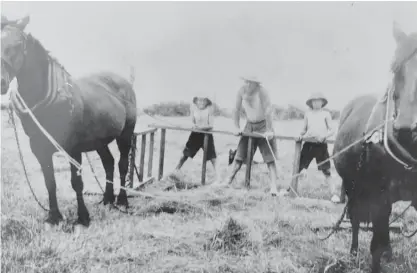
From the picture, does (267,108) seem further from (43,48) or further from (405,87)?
(43,48)

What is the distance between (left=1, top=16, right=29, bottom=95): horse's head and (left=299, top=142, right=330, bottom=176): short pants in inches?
129

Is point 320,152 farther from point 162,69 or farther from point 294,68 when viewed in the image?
point 162,69

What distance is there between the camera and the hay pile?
307 centimetres

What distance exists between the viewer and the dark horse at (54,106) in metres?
3.07

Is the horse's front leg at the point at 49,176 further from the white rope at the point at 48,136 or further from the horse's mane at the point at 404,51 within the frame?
the horse's mane at the point at 404,51

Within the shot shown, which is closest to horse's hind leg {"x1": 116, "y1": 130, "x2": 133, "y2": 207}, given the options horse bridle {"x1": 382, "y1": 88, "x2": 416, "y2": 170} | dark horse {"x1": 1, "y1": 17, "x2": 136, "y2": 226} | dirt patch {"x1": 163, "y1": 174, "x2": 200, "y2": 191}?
dark horse {"x1": 1, "y1": 17, "x2": 136, "y2": 226}

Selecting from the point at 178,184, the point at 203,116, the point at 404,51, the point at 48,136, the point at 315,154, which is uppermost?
the point at 404,51

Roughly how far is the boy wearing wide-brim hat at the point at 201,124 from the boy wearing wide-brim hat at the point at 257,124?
414 millimetres

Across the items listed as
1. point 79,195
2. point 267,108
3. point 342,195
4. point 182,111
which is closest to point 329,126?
point 342,195

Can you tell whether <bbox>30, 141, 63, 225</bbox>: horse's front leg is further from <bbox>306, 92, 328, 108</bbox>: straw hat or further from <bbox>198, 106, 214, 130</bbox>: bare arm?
<bbox>306, 92, 328, 108</bbox>: straw hat

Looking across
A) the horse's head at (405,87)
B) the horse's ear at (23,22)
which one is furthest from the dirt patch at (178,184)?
the horse's head at (405,87)

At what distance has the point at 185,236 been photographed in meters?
3.28

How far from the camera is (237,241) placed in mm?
3125

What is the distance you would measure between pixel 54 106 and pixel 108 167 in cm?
141
